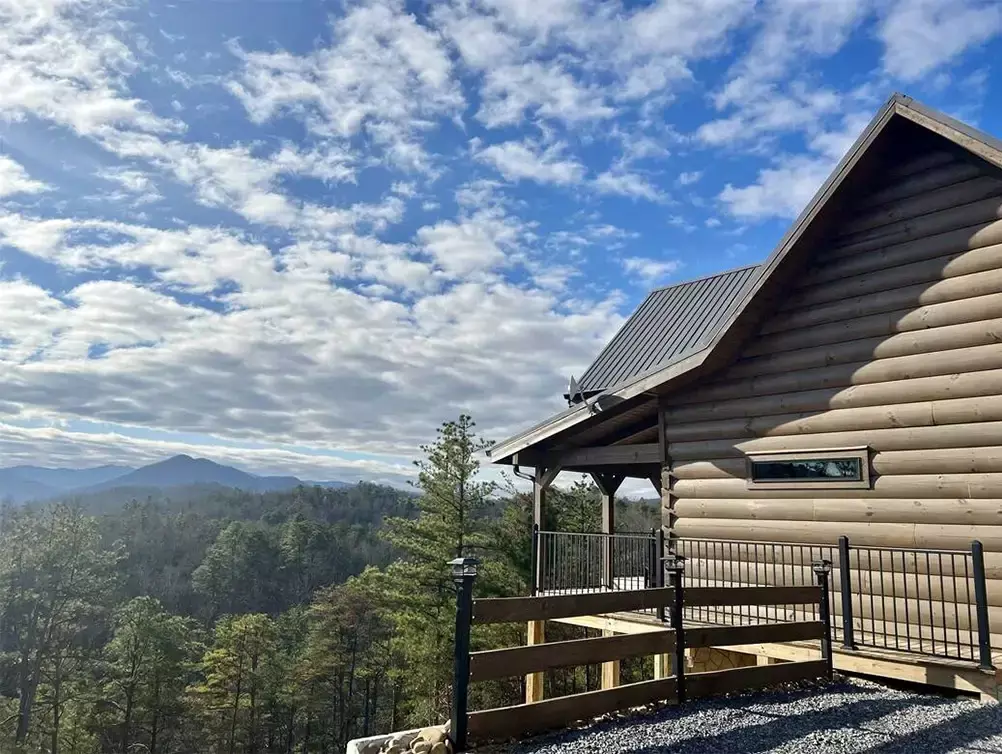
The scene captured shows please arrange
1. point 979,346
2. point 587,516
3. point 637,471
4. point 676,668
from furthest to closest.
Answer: point 587,516 < point 637,471 < point 979,346 < point 676,668

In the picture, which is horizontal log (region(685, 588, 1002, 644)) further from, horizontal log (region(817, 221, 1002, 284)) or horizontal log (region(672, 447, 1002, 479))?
horizontal log (region(817, 221, 1002, 284))

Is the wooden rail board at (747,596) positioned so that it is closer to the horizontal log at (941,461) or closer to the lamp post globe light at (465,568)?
the horizontal log at (941,461)

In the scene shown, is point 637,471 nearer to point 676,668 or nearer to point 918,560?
point 918,560

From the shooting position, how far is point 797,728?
5.30 m

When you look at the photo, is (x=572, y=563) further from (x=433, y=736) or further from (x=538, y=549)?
(x=433, y=736)

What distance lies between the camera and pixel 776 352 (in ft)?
31.5

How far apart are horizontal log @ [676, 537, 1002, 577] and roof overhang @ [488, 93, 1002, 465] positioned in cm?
236

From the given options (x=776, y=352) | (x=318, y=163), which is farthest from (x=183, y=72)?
(x=776, y=352)

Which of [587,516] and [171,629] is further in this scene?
[171,629]

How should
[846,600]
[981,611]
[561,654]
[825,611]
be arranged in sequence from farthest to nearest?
[846,600], [825,611], [981,611], [561,654]

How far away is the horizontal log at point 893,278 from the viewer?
764 cm

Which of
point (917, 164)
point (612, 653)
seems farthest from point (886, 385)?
point (612, 653)

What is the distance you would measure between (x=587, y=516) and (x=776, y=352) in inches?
968

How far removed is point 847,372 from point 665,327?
6.46 meters
